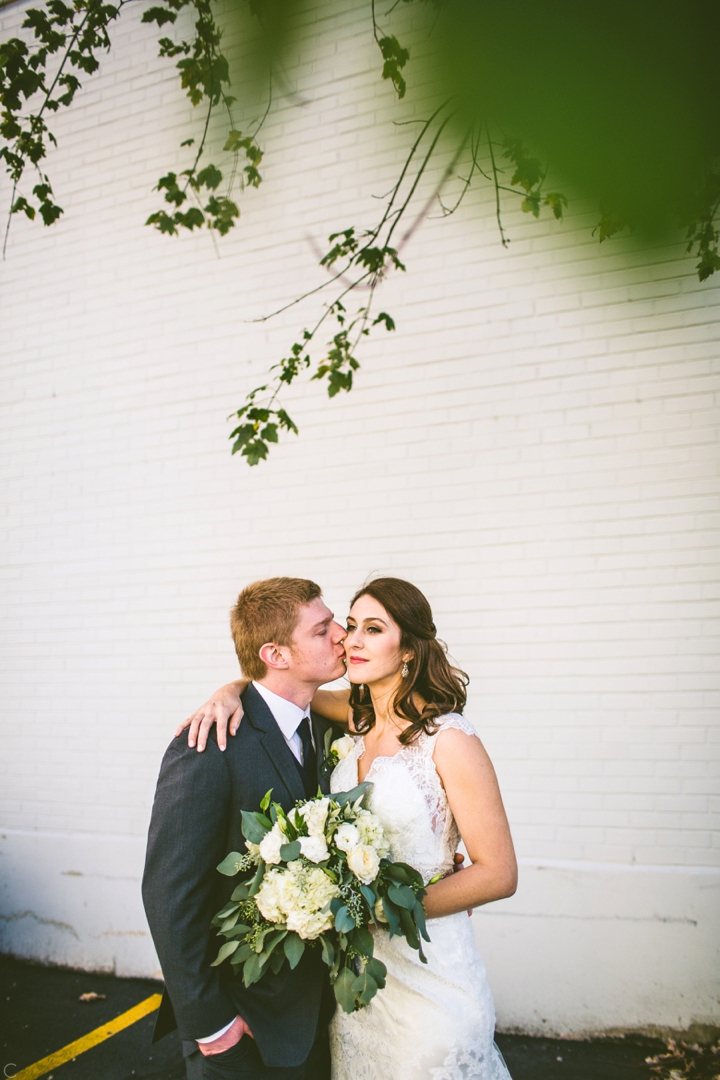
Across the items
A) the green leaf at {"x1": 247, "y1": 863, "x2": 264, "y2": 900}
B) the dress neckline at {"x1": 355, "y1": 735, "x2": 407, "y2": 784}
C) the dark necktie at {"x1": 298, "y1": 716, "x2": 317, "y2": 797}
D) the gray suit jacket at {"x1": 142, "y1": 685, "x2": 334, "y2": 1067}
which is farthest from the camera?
the dark necktie at {"x1": 298, "y1": 716, "x2": 317, "y2": 797}

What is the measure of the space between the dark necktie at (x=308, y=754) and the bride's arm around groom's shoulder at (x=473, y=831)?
0.49 m

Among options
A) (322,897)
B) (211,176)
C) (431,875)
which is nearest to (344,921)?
(322,897)

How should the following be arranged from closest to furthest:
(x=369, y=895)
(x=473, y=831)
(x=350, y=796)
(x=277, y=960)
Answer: (x=369, y=895), (x=277, y=960), (x=350, y=796), (x=473, y=831)

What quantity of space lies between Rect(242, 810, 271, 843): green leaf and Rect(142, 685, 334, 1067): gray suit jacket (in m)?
0.18

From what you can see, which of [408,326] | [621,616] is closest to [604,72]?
[621,616]

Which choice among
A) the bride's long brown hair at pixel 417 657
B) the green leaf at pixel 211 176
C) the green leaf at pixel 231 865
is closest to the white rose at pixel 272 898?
the green leaf at pixel 231 865

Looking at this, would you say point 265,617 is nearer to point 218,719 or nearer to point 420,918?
point 218,719

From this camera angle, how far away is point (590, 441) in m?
4.33

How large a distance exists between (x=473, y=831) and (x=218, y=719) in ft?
2.89

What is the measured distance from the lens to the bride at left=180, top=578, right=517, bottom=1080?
2.24 metres

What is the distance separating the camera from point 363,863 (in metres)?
1.96

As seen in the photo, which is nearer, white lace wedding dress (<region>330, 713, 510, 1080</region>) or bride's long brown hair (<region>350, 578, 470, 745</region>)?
white lace wedding dress (<region>330, 713, 510, 1080</region>)

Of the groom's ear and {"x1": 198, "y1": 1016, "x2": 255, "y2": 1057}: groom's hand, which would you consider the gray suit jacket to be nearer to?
{"x1": 198, "y1": 1016, "x2": 255, "y2": 1057}: groom's hand

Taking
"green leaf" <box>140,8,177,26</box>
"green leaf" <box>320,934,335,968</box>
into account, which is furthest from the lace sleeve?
"green leaf" <box>140,8,177,26</box>
